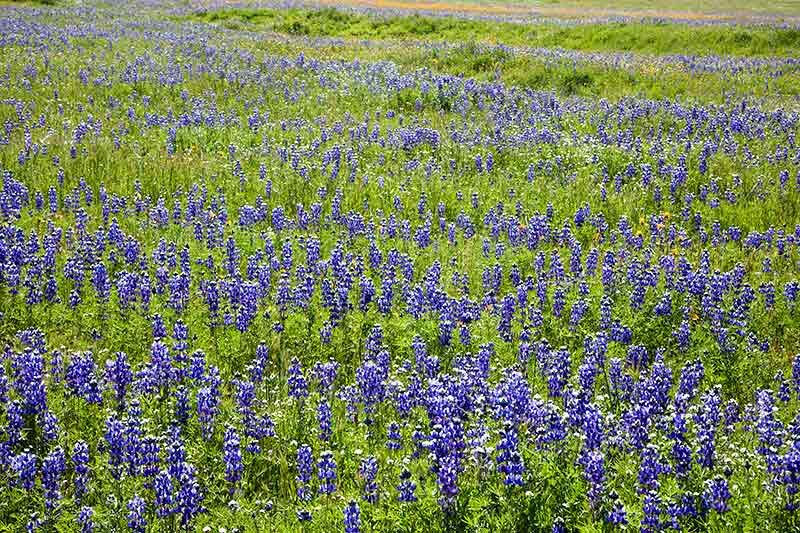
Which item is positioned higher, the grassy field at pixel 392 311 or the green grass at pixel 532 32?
the green grass at pixel 532 32

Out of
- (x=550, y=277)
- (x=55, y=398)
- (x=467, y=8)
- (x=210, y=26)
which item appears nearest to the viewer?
(x=55, y=398)

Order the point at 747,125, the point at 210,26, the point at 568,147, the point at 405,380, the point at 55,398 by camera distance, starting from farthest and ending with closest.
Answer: the point at 210,26 → the point at 747,125 → the point at 568,147 → the point at 405,380 → the point at 55,398

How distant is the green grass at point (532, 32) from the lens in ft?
92.9

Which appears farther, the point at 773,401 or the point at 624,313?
the point at 624,313

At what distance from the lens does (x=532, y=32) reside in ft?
108

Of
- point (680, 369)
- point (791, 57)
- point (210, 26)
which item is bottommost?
point (680, 369)

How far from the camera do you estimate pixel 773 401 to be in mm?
5430

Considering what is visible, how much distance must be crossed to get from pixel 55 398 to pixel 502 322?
3.86 meters

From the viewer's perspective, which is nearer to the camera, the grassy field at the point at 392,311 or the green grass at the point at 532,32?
the grassy field at the point at 392,311

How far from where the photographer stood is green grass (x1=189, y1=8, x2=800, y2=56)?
28.3 meters

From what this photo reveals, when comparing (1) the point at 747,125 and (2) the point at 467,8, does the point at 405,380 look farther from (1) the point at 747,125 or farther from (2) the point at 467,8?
(2) the point at 467,8

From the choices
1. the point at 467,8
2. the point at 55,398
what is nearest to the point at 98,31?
the point at 55,398

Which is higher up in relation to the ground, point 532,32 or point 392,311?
point 532,32

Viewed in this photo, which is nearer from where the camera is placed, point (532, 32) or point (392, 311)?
point (392, 311)
